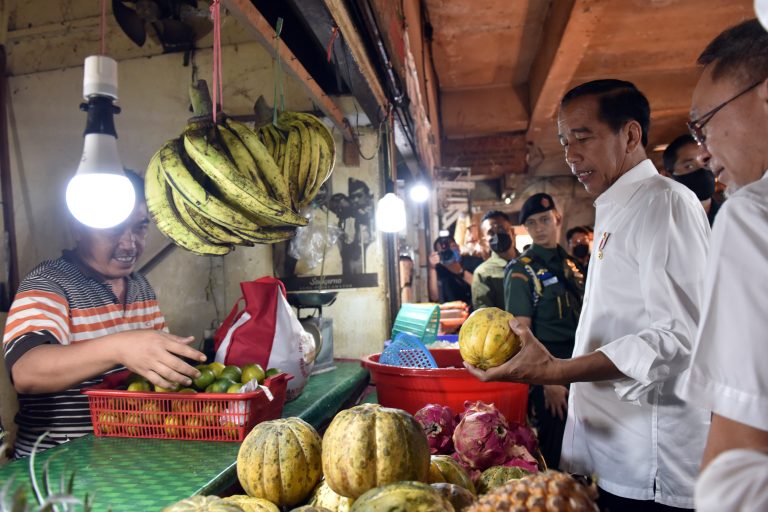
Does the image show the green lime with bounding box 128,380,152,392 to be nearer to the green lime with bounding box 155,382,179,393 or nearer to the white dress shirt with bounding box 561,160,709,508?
the green lime with bounding box 155,382,179,393

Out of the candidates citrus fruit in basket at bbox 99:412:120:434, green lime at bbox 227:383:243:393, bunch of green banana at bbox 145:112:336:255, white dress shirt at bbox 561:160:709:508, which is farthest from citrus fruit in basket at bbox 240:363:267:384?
white dress shirt at bbox 561:160:709:508

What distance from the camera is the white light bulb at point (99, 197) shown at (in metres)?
1.56

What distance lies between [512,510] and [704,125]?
3.48 feet

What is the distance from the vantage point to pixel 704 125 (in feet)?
4.09

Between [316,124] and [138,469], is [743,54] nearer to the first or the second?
[316,124]

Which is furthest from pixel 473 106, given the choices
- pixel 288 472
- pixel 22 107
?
pixel 288 472

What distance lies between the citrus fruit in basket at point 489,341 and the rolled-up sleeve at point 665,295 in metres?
0.31

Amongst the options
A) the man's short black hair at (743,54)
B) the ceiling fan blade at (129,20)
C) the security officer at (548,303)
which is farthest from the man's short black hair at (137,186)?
the man's short black hair at (743,54)

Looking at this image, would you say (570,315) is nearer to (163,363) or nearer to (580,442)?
(580,442)

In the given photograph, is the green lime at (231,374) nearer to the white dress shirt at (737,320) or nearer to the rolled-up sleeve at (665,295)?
the rolled-up sleeve at (665,295)

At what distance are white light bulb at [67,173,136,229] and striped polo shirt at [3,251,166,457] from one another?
968 millimetres

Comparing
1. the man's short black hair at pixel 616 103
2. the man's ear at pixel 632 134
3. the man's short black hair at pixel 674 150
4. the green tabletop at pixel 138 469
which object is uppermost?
the man's short black hair at pixel 674 150

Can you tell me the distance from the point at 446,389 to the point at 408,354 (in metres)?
0.26

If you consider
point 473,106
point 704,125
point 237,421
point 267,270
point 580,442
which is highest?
point 473,106
